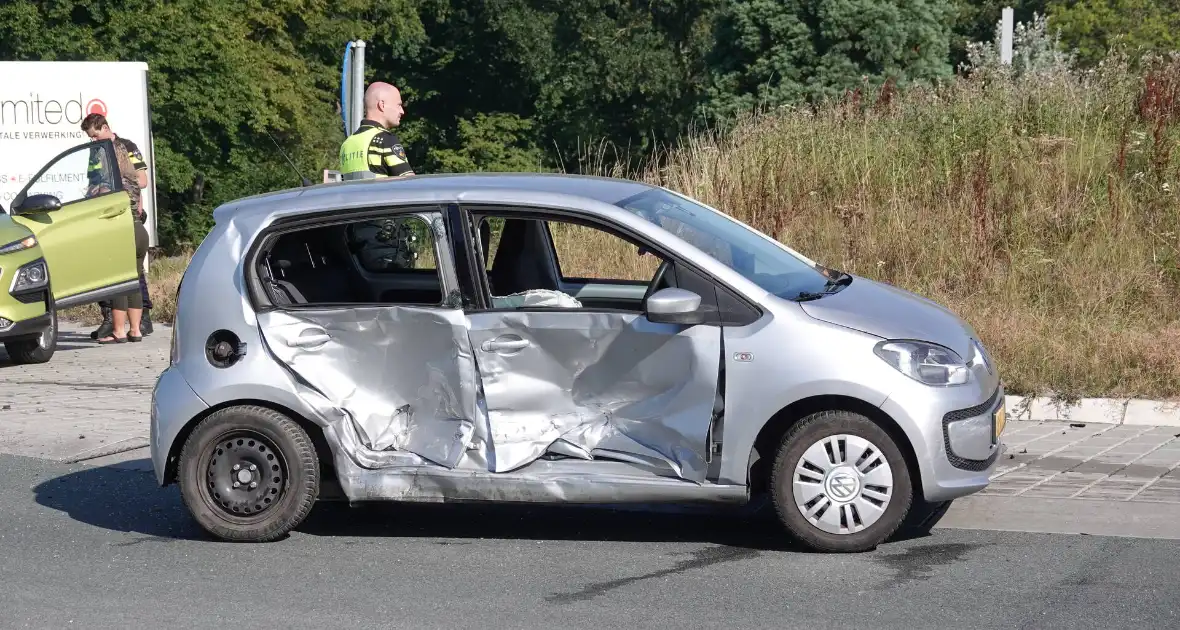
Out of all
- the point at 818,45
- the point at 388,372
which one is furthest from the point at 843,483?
the point at 818,45

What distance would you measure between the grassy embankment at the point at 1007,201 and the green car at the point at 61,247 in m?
5.34

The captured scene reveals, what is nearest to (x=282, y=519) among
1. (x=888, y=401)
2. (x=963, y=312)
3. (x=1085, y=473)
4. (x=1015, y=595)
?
(x=888, y=401)

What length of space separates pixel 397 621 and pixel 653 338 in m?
Result: 1.70

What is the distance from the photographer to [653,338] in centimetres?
674

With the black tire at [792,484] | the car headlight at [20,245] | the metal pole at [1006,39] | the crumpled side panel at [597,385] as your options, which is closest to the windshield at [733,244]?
the crumpled side panel at [597,385]

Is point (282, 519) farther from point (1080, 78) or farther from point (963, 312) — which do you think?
point (1080, 78)

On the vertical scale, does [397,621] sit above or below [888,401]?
below

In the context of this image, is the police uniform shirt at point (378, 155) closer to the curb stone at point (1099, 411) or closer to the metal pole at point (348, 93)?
the metal pole at point (348, 93)

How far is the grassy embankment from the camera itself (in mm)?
10492

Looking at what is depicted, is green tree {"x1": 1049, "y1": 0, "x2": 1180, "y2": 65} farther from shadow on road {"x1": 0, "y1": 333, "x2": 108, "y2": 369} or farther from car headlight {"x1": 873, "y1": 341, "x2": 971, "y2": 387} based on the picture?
car headlight {"x1": 873, "y1": 341, "x2": 971, "y2": 387}

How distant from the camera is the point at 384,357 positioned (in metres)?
7.07

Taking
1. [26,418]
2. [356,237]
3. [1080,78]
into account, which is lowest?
[26,418]

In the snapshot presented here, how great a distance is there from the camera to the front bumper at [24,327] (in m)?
13.0

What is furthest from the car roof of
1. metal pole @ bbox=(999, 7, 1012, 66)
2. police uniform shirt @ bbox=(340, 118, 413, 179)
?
metal pole @ bbox=(999, 7, 1012, 66)
